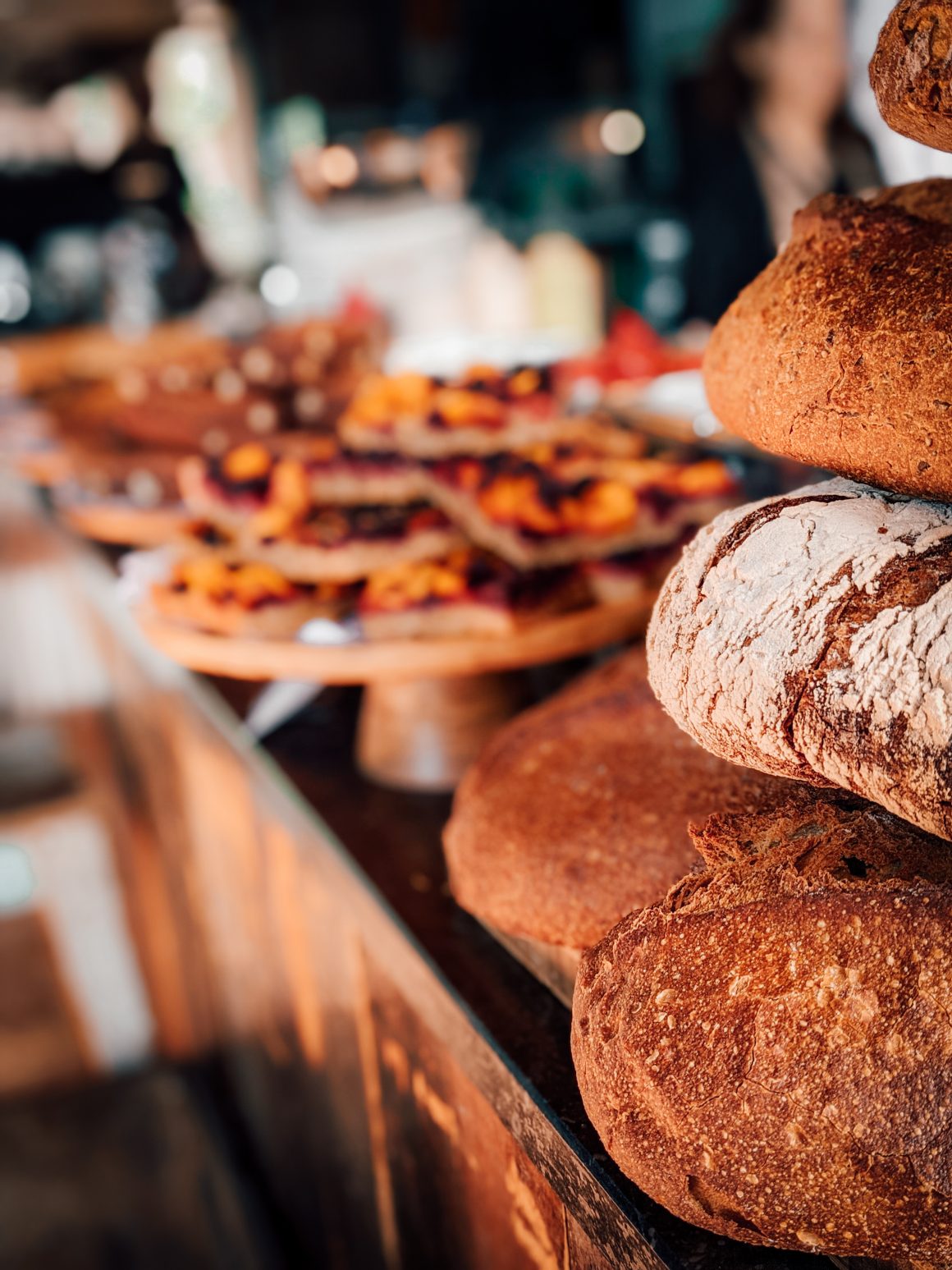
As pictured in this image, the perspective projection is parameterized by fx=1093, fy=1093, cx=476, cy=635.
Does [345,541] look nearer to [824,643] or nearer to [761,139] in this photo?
[824,643]

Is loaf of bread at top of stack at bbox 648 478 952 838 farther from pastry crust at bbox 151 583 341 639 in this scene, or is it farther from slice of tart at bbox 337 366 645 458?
slice of tart at bbox 337 366 645 458

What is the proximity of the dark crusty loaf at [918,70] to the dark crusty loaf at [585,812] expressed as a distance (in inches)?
21.6

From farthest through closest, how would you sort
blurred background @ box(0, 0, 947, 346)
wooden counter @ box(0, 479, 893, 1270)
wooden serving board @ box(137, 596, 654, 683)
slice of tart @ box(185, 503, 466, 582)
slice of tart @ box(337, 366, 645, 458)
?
1. blurred background @ box(0, 0, 947, 346)
2. slice of tart @ box(337, 366, 645, 458)
3. slice of tart @ box(185, 503, 466, 582)
4. wooden serving board @ box(137, 596, 654, 683)
5. wooden counter @ box(0, 479, 893, 1270)

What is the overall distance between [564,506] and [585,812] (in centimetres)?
92

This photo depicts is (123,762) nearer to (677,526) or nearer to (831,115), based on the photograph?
(677,526)

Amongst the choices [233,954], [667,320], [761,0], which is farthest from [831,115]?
[233,954]

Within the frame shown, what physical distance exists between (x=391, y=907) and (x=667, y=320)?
6.86m

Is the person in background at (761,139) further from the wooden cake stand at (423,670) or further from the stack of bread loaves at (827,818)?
the stack of bread loaves at (827,818)

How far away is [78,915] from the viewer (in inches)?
134

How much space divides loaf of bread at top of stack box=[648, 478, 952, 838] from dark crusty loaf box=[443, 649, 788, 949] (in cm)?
25

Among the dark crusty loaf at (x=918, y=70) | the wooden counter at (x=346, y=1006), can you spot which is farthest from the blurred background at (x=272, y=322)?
the dark crusty loaf at (x=918, y=70)

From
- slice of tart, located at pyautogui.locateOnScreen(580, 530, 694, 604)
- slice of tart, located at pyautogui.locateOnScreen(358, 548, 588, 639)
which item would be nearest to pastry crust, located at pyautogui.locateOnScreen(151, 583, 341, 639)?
slice of tart, located at pyautogui.locateOnScreen(358, 548, 588, 639)

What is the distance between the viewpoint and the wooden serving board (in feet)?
5.69

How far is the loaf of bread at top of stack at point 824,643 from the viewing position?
665mm
